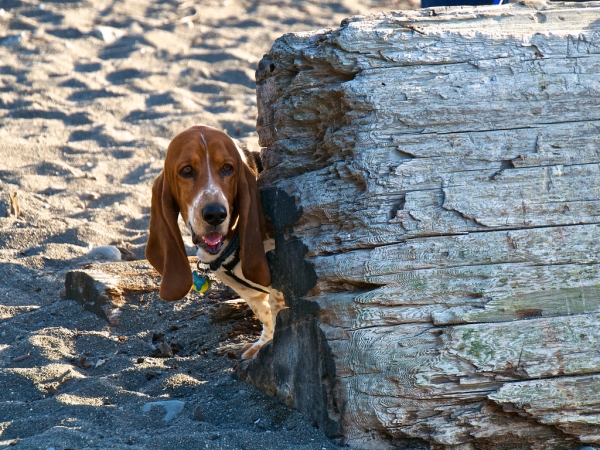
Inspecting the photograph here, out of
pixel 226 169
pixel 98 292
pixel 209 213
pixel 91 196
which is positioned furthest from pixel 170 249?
pixel 91 196

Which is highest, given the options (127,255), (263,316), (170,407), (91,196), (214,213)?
(91,196)

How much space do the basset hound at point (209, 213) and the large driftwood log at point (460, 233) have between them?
581 millimetres

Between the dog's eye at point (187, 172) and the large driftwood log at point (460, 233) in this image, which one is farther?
the dog's eye at point (187, 172)

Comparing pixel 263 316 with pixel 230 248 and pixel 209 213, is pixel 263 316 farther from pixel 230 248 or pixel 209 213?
pixel 209 213

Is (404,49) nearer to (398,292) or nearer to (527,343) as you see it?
(398,292)

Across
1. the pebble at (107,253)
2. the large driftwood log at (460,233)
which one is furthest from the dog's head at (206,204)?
the pebble at (107,253)

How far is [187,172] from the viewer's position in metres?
3.75

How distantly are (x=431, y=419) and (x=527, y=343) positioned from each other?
1.52ft

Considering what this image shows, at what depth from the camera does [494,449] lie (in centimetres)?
283

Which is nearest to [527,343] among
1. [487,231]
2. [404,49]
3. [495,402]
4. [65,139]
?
[495,402]

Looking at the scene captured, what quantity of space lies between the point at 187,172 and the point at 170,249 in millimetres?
416

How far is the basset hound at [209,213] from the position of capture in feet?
11.7

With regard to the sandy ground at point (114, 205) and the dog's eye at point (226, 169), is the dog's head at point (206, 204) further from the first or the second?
the sandy ground at point (114, 205)

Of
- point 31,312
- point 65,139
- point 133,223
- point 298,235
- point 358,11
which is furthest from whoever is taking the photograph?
point 358,11
